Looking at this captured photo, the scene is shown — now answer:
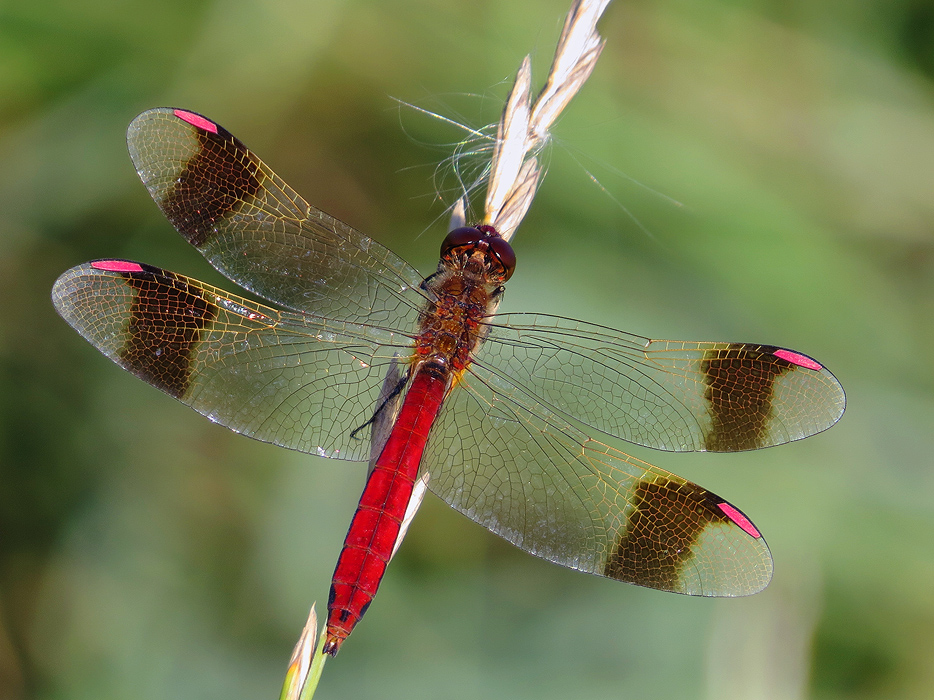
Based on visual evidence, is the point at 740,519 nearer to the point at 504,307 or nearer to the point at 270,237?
the point at 504,307

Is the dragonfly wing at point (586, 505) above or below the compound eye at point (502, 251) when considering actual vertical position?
below

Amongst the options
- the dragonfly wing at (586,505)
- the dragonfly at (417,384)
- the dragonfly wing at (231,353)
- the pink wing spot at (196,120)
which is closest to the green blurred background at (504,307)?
the dragonfly wing at (586,505)

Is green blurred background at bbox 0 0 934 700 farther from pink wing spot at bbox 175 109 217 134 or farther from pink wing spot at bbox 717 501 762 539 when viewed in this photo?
pink wing spot at bbox 175 109 217 134

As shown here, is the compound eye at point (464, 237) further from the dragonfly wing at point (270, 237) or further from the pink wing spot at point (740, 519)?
the pink wing spot at point (740, 519)

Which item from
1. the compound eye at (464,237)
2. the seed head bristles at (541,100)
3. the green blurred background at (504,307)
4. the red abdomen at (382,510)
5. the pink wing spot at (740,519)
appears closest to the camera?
the red abdomen at (382,510)

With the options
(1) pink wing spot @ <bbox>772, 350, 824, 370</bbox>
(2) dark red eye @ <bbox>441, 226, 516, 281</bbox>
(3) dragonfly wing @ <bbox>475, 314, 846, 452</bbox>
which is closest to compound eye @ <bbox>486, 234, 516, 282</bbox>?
(2) dark red eye @ <bbox>441, 226, 516, 281</bbox>
